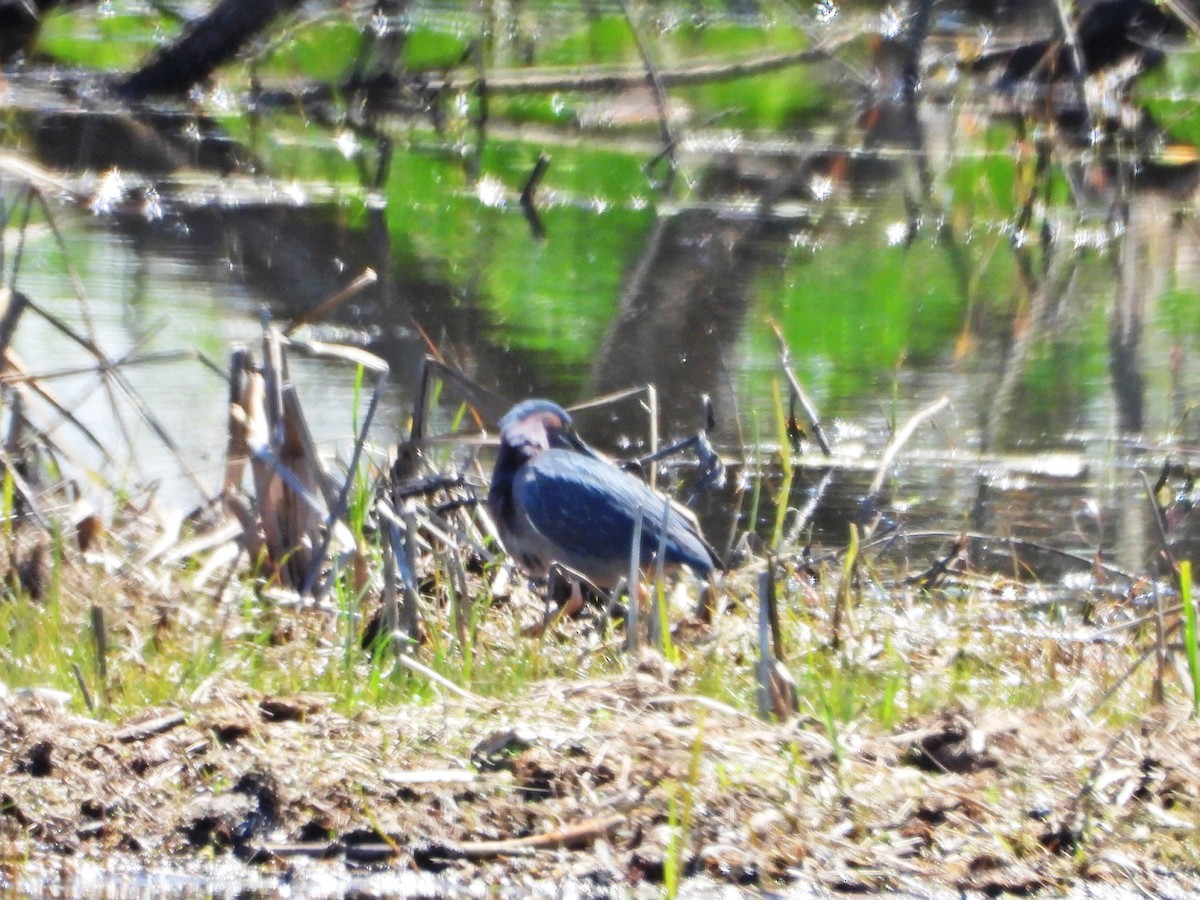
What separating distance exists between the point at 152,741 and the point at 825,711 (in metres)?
1.21

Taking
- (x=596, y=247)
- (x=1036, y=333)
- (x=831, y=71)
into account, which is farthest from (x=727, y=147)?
(x=1036, y=333)

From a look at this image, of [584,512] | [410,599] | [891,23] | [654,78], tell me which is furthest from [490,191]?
[410,599]

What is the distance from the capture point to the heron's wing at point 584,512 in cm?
521

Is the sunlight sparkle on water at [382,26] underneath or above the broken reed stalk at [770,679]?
above

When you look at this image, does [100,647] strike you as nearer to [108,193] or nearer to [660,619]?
[660,619]

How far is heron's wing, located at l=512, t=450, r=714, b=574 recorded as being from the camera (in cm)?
521

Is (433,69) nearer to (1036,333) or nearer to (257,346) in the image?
(1036,333)

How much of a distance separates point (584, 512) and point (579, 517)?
2cm

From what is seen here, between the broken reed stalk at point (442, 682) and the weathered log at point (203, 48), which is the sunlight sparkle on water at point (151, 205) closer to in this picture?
the weathered log at point (203, 48)

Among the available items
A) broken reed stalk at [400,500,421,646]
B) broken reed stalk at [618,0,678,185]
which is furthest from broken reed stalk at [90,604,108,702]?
broken reed stalk at [618,0,678,185]

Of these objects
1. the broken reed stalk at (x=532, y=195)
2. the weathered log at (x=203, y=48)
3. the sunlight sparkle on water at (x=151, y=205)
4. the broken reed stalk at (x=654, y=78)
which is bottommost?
the sunlight sparkle on water at (x=151, y=205)

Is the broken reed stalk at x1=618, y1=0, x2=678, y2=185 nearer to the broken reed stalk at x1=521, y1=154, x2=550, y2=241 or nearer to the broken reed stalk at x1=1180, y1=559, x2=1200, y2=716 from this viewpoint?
the broken reed stalk at x1=521, y1=154, x2=550, y2=241

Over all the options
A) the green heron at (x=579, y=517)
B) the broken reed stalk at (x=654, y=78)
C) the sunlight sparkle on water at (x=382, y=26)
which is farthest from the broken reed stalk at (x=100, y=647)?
the sunlight sparkle on water at (x=382, y=26)

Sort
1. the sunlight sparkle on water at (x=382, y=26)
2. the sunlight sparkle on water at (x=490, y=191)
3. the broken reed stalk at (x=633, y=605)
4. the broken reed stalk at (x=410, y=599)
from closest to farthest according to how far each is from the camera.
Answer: the broken reed stalk at (x=633, y=605) → the broken reed stalk at (x=410, y=599) → the sunlight sparkle on water at (x=490, y=191) → the sunlight sparkle on water at (x=382, y=26)
